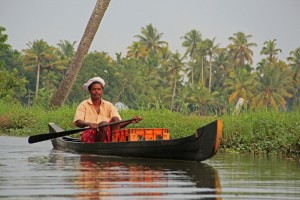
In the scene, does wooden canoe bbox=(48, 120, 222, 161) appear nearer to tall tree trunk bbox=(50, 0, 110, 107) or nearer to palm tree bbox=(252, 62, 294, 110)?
tall tree trunk bbox=(50, 0, 110, 107)

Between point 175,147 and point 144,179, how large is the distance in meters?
2.59

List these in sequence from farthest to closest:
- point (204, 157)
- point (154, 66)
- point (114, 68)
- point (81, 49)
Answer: point (154, 66), point (114, 68), point (81, 49), point (204, 157)

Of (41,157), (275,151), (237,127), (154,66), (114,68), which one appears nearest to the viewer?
(41,157)

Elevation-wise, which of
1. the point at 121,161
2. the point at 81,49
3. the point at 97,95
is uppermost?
the point at 81,49

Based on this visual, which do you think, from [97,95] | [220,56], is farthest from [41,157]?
[220,56]

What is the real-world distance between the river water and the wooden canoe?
5.1 inches

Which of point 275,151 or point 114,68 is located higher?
point 114,68

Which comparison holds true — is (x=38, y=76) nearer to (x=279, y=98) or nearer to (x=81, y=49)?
(x=279, y=98)

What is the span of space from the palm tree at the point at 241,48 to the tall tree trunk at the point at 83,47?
6300 cm

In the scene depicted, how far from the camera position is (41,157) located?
13.1 m

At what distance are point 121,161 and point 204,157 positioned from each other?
137 centimetres

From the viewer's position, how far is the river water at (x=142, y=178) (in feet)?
25.0

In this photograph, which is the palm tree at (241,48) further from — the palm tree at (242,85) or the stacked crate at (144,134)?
the stacked crate at (144,134)

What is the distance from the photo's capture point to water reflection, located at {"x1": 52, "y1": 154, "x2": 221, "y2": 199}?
769 centimetres
